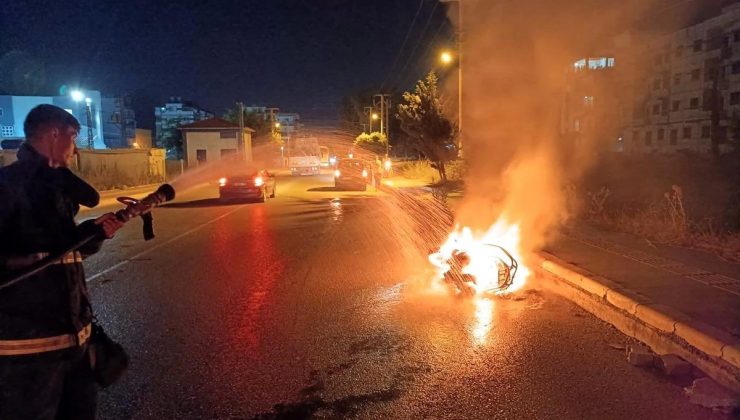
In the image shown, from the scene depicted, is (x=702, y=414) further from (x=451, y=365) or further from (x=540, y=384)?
(x=451, y=365)

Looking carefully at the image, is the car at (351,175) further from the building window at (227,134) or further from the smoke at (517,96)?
the building window at (227,134)

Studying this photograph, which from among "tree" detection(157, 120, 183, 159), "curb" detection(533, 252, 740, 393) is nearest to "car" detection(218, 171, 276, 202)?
"curb" detection(533, 252, 740, 393)

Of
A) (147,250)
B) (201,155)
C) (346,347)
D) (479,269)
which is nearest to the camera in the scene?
(346,347)

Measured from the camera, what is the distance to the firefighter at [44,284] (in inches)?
75.7

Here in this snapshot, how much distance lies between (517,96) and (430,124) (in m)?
14.0

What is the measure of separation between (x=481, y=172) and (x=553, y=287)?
7.50ft

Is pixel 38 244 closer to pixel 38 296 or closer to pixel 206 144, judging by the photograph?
pixel 38 296

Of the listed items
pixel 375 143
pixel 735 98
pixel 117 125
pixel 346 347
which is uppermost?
pixel 117 125

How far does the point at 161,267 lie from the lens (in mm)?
7629

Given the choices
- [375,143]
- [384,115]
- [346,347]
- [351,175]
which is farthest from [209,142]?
[346,347]

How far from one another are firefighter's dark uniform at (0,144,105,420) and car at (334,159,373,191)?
20867 mm

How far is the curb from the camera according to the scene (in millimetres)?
3622

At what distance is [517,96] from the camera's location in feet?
23.2

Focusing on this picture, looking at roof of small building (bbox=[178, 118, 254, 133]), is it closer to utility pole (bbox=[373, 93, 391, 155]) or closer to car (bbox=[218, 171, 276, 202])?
utility pole (bbox=[373, 93, 391, 155])
